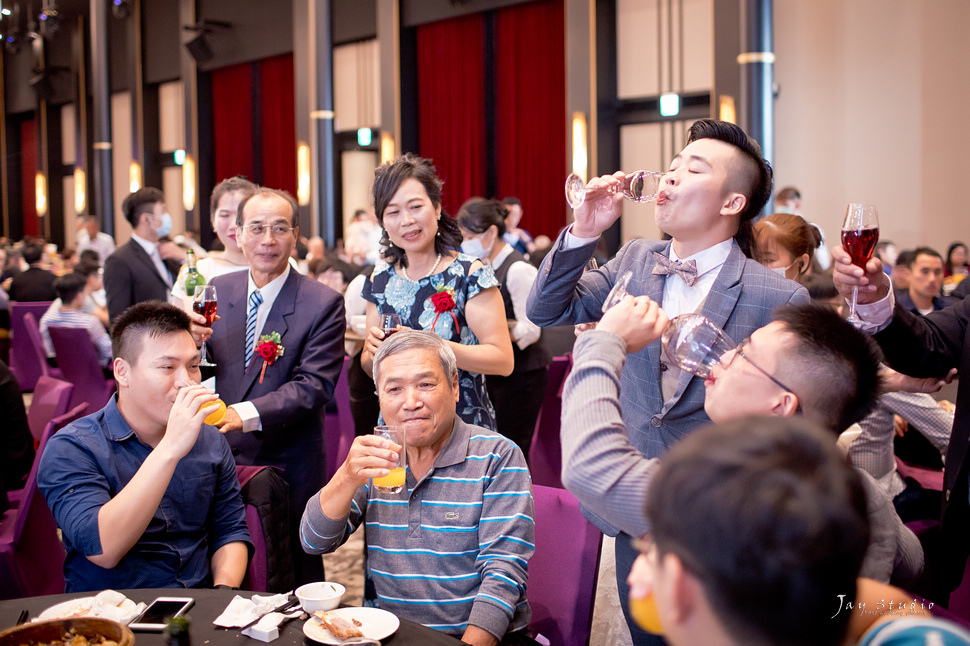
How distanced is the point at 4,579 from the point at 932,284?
15.6ft

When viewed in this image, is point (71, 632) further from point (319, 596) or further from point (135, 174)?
point (135, 174)

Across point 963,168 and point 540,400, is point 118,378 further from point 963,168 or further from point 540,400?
point 963,168

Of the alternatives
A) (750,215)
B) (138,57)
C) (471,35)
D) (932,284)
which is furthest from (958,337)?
(138,57)

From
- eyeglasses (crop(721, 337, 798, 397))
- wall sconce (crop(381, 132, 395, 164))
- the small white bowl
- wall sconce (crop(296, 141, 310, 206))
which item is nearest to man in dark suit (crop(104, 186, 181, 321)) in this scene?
the small white bowl

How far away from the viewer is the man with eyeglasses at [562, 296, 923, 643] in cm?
106

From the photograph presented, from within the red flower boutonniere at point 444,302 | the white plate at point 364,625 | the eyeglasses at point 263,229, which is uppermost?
the eyeglasses at point 263,229

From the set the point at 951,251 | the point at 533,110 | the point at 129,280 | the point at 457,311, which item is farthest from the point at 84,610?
the point at 533,110

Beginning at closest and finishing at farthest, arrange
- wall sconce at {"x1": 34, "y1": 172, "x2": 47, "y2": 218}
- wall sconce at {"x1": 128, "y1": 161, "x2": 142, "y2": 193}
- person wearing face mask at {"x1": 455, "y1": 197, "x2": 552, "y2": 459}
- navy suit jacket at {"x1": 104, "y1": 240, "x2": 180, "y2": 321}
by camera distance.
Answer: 1. person wearing face mask at {"x1": 455, "y1": 197, "x2": 552, "y2": 459}
2. navy suit jacket at {"x1": 104, "y1": 240, "x2": 180, "y2": 321}
3. wall sconce at {"x1": 128, "y1": 161, "x2": 142, "y2": 193}
4. wall sconce at {"x1": 34, "y1": 172, "x2": 47, "y2": 218}

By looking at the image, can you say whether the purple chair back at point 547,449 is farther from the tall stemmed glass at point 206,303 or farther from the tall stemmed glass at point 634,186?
the tall stemmed glass at point 634,186

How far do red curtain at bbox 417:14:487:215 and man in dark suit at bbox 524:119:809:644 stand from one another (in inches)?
379

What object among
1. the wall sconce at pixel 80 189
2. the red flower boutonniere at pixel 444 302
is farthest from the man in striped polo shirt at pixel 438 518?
the wall sconce at pixel 80 189

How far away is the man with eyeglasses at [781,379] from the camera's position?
1063mm

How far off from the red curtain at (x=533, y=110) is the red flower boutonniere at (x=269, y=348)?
8074 millimetres

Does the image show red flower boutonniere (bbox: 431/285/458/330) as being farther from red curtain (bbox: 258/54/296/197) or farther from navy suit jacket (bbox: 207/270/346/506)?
red curtain (bbox: 258/54/296/197)
